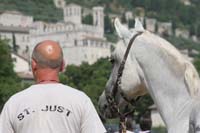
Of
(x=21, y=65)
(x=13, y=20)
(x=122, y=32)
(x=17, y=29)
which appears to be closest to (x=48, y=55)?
(x=122, y=32)

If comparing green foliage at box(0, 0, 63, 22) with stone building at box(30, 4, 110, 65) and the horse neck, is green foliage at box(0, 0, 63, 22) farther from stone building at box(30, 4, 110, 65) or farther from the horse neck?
the horse neck

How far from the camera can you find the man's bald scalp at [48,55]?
4461mm

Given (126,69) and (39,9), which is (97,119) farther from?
(39,9)

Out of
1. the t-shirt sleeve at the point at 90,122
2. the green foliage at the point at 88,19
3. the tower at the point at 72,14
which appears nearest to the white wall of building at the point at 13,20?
the tower at the point at 72,14

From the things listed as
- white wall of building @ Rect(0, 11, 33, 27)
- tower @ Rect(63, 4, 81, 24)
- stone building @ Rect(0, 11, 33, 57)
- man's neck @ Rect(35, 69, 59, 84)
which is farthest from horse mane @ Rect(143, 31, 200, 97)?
tower @ Rect(63, 4, 81, 24)

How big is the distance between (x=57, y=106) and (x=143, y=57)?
145 cm

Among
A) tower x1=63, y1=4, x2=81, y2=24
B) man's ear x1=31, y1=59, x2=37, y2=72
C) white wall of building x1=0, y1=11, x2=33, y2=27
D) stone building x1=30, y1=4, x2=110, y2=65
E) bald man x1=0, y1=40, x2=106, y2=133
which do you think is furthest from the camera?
tower x1=63, y1=4, x2=81, y2=24

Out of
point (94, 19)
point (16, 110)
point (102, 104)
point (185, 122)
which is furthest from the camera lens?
point (94, 19)

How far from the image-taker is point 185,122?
5281 millimetres

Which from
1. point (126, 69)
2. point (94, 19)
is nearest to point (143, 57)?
point (126, 69)

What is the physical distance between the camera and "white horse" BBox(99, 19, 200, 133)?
210 inches

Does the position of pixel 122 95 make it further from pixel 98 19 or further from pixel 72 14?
pixel 72 14

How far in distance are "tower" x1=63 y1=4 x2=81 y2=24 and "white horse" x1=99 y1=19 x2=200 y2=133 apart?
572 feet

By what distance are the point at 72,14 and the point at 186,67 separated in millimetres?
182119
